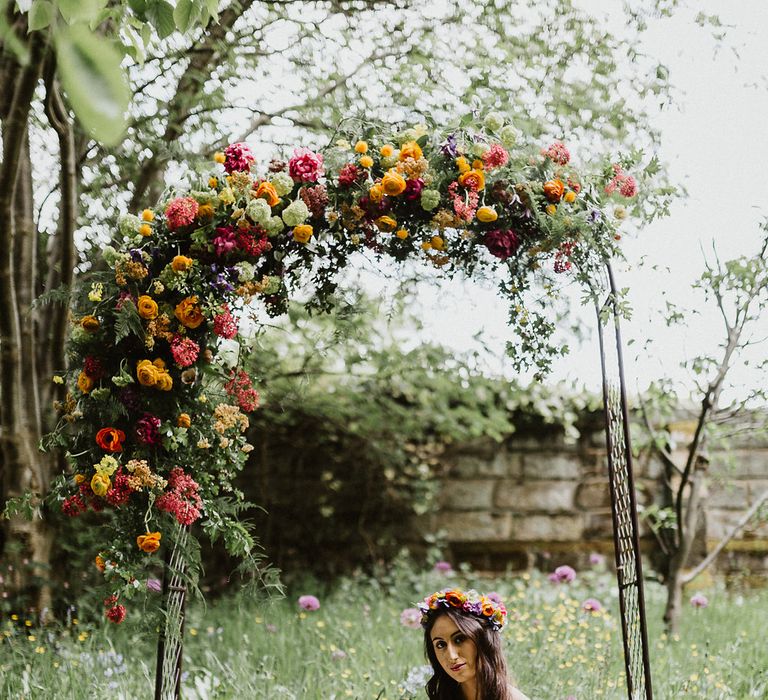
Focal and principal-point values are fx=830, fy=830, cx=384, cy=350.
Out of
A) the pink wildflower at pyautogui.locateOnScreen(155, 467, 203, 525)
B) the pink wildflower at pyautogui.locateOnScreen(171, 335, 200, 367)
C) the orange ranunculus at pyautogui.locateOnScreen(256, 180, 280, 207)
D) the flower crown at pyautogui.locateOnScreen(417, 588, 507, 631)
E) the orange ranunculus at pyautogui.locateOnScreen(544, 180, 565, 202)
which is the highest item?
the orange ranunculus at pyautogui.locateOnScreen(544, 180, 565, 202)

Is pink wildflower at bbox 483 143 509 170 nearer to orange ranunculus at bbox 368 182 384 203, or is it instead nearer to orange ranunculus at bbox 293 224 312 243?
orange ranunculus at bbox 368 182 384 203

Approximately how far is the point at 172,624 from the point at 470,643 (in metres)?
0.98

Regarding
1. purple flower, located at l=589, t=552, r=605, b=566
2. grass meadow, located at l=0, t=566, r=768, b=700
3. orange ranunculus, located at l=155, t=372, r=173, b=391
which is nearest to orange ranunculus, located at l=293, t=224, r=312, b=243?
orange ranunculus, located at l=155, t=372, r=173, b=391

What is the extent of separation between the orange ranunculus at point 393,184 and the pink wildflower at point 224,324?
0.66m

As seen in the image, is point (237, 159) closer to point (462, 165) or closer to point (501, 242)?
point (462, 165)

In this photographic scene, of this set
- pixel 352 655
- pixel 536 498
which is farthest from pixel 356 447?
pixel 352 655

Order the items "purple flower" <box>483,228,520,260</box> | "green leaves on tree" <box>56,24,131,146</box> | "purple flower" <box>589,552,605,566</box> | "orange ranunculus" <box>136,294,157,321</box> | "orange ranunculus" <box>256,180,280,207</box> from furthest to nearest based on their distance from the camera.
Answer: "purple flower" <box>589,552,605,566</box>, "purple flower" <box>483,228,520,260</box>, "orange ranunculus" <box>256,180,280,207</box>, "orange ranunculus" <box>136,294,157,321</box>, "green leaves on tree" <box>56,24,131,146</box>

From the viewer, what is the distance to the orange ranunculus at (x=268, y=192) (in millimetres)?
2752

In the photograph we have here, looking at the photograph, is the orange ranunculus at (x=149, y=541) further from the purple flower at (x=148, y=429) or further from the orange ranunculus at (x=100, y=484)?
the purple flower at (x=148, y=429)

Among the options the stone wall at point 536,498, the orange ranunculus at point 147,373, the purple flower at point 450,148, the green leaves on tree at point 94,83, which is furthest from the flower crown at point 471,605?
the stone wall at point 536,498

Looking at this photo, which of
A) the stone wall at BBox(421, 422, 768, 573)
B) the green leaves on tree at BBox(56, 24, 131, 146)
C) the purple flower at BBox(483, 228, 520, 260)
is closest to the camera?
the green leaves on tree at BBox(56, 24, 131, 146)

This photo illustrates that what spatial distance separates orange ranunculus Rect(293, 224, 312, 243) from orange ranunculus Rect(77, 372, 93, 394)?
32.2 inches

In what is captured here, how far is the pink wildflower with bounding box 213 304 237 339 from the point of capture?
2727 millimetres

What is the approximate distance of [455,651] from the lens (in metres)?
2.61
